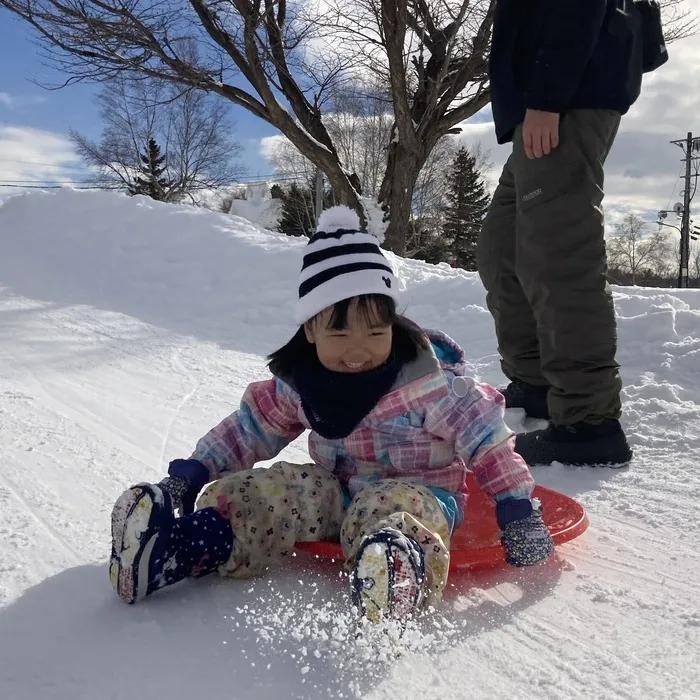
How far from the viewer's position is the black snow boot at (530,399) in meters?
2.30

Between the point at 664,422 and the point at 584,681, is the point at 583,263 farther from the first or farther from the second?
the point at 584,681

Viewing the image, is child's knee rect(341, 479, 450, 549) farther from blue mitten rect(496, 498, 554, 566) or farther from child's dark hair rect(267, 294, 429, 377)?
child's dark hair rect(267, 294, 429, 377)

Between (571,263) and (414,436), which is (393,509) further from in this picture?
(571,263)

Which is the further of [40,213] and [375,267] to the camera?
[40,213]

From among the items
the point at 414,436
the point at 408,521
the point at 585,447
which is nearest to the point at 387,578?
the point at 408,521

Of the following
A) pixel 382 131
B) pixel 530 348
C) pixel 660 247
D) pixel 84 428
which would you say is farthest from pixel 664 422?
pixel 660 247

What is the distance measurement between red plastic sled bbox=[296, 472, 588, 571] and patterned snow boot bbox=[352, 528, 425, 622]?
Result: 0.88 ft

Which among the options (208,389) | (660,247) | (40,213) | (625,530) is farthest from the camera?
(660,247)

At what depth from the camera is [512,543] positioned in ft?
3.92

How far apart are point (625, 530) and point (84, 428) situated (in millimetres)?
1485

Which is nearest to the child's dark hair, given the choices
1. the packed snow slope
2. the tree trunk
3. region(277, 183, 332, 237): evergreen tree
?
the packed snow slope

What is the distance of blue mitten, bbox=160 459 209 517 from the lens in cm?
133

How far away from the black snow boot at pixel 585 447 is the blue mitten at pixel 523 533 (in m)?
0.75

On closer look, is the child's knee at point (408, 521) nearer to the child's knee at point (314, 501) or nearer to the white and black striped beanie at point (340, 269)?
the child's knee at point (314, 501)
